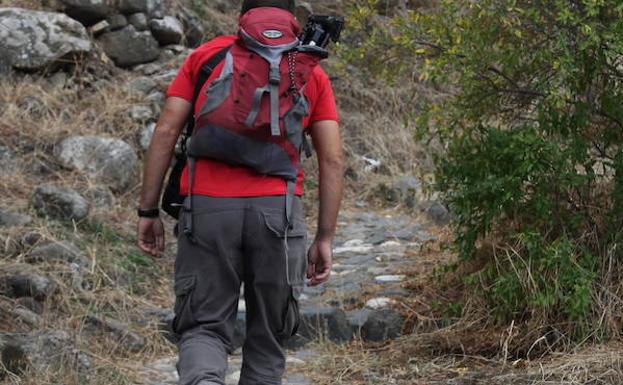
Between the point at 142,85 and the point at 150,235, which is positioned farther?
the point at 142,85

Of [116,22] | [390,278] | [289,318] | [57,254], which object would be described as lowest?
[390,278]

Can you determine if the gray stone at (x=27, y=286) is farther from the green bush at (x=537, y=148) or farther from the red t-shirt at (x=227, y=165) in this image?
the red t-shirt at (x=227, y=165)

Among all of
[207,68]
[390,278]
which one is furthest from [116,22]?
[207,68]

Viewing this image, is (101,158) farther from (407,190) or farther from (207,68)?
(207,68)

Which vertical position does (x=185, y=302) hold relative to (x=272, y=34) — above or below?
below

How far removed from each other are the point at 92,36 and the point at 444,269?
5.20m

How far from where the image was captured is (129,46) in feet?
34.1

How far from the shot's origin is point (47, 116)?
888cm

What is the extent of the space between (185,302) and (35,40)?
19.7 ft

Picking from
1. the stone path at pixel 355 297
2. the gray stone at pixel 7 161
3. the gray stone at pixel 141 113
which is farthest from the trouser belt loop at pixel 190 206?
the gray stone at pixel 141 113

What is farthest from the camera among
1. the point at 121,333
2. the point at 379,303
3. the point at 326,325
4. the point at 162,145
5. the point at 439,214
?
the point at 439,214

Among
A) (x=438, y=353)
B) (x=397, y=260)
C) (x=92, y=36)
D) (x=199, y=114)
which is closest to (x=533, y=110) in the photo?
(x=438, y=353)

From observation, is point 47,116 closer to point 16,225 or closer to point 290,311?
point 16,225

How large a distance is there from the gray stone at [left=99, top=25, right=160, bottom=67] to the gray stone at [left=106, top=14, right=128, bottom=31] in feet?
0.13
